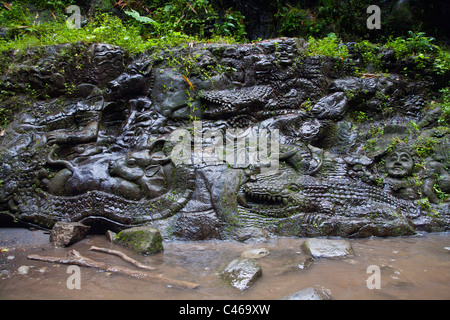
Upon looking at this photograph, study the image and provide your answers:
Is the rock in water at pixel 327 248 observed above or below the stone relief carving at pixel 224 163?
below

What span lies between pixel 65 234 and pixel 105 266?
1119 millimetres

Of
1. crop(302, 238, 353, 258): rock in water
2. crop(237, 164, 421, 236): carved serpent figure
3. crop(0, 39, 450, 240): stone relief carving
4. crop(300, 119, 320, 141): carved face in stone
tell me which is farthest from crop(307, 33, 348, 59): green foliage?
crop(302, 238, 353, 258): rock in water

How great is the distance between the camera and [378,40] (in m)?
7.99

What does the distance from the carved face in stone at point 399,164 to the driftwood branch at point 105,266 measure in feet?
12.4

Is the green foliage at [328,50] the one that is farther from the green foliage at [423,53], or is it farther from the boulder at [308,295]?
the boulder at [308,295]

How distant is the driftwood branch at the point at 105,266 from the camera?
2.86 m

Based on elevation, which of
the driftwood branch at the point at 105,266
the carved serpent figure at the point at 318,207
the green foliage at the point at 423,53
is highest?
the green foliage at the point at 423,53

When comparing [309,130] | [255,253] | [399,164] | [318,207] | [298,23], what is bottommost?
[255,253]

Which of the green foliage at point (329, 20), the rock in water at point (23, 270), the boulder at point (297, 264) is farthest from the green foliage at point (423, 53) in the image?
the rock in water at point (23, 270)

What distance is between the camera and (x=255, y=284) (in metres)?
2.83

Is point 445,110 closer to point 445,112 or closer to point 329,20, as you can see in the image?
point 445,112

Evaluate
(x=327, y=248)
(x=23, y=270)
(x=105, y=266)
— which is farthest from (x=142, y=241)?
(x=327, y=248)

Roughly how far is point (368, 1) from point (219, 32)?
4.20 m

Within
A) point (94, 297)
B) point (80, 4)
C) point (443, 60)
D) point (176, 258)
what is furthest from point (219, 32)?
point (94, 297)
